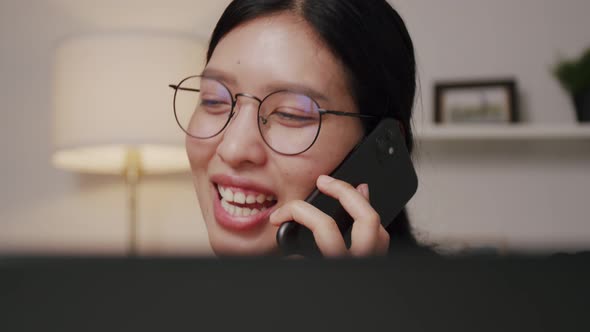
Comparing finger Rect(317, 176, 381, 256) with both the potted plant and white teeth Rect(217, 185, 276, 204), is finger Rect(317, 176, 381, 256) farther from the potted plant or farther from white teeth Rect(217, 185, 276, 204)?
the potted plant

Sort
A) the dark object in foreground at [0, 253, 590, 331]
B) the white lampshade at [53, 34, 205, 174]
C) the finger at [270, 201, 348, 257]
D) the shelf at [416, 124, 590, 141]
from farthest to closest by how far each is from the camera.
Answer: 1. the shelf at [416, 124, 590, 141]
2. the white lampshade at [53, 34, 205, 174]
3. the finger at [270, 201, 348, 257]
4. the dark object in foreground at [0, 253, 590, 331]

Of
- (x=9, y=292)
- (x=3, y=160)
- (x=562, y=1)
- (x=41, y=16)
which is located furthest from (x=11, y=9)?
(x=9, y=292)

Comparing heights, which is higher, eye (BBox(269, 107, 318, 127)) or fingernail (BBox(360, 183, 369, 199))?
eye (BBox(269, 107, 318, 127))

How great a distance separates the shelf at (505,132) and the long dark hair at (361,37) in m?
0.72

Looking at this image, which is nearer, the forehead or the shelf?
the forehead

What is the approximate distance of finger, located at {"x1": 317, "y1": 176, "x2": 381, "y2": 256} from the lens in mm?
387

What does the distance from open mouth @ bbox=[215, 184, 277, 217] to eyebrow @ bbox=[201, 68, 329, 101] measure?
0.08 metres

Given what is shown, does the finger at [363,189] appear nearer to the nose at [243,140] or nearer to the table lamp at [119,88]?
the nose at [243,140]

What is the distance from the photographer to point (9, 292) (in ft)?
0.27

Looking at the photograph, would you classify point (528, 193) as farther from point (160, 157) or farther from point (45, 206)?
point (45, 206)

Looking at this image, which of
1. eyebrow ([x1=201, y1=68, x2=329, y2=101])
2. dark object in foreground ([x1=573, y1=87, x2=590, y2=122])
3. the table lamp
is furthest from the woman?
dark object in foreground ([x1=573, y1=87, x2=590, y2=122])

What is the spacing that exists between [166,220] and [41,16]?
2.19 ft

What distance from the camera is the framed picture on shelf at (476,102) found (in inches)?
51.6

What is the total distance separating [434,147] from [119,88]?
0.71m
